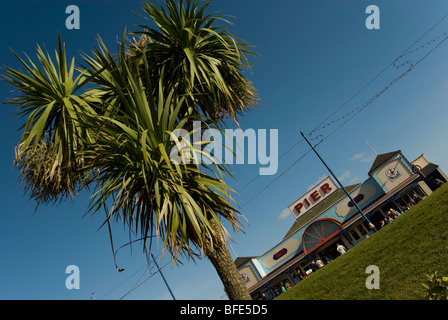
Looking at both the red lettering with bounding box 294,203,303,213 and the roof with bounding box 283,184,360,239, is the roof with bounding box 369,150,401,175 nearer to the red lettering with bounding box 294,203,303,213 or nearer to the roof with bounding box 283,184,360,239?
the roof with bounding box 283,184,360,239

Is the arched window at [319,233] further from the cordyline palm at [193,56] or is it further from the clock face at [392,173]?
the cordyline palm at [193,56]

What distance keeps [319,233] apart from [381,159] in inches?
335

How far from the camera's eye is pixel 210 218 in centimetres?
445

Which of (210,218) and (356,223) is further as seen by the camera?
(356,223)

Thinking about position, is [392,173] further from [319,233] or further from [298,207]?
[298,207]

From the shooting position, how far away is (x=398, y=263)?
24.0ft

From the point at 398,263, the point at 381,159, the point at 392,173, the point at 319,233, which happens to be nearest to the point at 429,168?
the point at 381,159

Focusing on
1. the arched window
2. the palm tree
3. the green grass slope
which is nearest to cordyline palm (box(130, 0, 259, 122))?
the palm tree

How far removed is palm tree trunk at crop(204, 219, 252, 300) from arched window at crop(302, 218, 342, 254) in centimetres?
2147

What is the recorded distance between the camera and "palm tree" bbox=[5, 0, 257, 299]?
4117 millimetres
